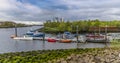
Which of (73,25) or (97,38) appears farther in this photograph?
(73,25)

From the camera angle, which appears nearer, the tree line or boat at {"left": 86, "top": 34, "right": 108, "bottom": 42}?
boat at {"left": 86, "top": 34, "right": 108, "bottom": 42}

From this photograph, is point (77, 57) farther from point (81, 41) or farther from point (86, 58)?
point (81, 41)

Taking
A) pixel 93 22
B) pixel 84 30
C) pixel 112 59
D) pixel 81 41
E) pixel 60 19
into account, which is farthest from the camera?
pixel 60 19

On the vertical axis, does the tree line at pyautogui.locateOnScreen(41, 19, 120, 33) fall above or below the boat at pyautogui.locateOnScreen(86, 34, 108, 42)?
above

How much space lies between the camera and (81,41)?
67.9 metres

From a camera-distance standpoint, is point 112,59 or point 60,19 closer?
point 112,59

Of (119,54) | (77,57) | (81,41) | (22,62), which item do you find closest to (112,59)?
(119,54)

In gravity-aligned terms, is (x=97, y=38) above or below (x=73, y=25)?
below

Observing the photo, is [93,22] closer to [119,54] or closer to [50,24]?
[50,24]

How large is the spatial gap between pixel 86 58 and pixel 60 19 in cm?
12881

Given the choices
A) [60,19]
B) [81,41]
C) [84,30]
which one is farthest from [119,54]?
[60,19]

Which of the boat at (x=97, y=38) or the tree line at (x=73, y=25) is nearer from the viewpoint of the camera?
the boat at (x=97, y=38)

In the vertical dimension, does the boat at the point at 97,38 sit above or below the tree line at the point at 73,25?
below

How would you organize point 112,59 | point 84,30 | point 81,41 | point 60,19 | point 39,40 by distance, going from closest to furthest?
point 112,59, point 81,41, point 39,40, point 84,30, point 60,19
